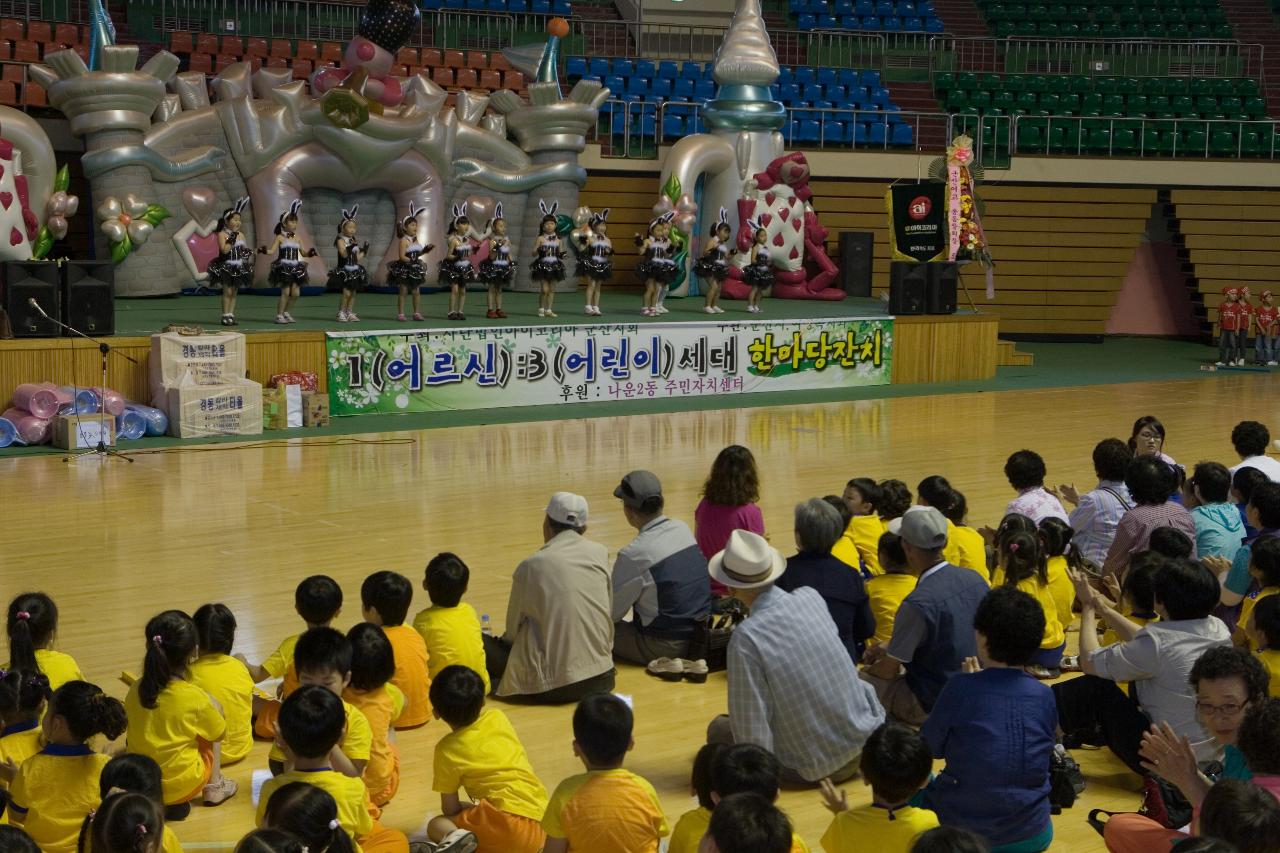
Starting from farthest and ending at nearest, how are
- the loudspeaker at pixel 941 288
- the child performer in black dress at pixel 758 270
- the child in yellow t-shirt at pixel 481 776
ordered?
the loudspeaker at pixel 941 288 → the child performer in black dress at pixel 758 270 → the child in yellow t-shirt at pixel 481 776

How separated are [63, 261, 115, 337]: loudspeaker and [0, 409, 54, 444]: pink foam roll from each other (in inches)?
35.4

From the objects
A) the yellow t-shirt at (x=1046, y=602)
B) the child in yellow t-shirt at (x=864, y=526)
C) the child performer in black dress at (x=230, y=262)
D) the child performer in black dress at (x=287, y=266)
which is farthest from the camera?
the child performer in black dress at (x=287, y=266)

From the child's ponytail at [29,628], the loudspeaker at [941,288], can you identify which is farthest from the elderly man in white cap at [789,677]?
the loudspeaker at [941,288]

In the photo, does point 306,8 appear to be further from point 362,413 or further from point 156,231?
point 362,413

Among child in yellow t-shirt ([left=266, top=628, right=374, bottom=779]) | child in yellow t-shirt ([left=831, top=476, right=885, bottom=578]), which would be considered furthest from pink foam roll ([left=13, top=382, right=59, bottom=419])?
child in yellow t-shirt ([left=266, top=628, right=374, bottom=779])

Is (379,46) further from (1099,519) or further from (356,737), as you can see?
(356,737)

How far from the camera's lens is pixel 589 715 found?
13.5 ft

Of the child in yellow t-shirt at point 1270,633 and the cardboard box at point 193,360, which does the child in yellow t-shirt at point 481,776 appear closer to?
the child in yellow t-shirt at point 1270,633

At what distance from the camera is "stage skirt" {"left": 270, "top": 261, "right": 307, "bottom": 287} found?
15.0 metres

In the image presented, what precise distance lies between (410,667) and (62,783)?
1.63m

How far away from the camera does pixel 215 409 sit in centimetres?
1345

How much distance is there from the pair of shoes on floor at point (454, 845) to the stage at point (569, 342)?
367 inches

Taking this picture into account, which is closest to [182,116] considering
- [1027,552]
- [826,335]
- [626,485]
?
[826,335]

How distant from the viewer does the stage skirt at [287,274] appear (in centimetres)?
1495
